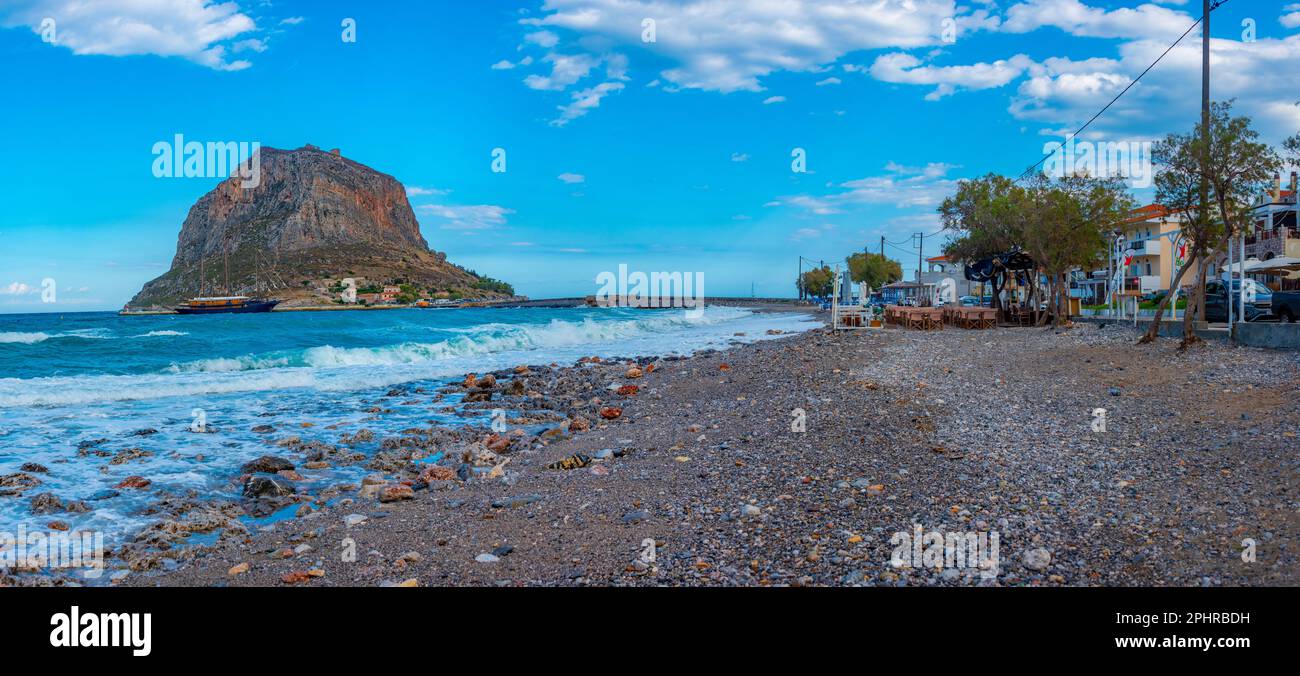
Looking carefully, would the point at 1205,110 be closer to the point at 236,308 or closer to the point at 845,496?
the point at 845,496

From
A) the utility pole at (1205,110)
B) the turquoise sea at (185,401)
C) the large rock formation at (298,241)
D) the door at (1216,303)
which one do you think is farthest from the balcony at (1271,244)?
the large rock formation at (298,241)

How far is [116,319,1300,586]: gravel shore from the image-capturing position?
5.58m

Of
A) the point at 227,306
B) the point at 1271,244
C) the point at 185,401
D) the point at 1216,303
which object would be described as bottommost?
the point at 185,401

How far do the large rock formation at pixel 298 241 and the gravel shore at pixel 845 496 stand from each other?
128 metres

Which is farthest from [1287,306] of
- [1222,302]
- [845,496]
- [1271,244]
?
[845,496]

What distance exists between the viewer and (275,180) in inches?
6457

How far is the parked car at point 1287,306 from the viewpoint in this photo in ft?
71.8

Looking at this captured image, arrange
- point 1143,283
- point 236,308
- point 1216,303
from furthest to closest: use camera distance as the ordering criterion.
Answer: point 236,308 < point 1143,283 < point 1216,303

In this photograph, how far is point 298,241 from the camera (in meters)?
150

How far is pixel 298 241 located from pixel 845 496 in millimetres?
159009

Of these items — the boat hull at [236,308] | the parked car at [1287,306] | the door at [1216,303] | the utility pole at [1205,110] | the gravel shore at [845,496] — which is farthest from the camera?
the boat hull at [236,308]

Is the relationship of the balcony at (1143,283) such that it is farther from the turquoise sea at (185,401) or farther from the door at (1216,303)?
the turquoise sea at (185,401)
